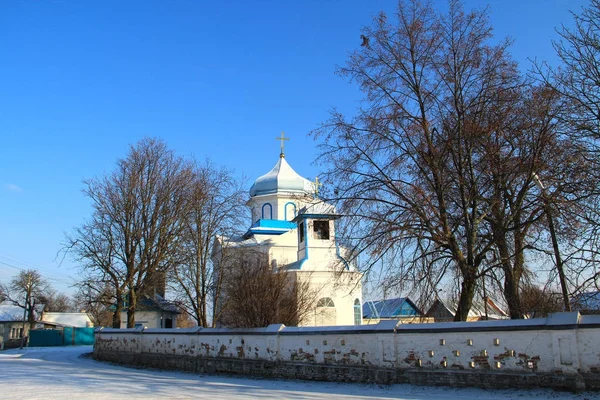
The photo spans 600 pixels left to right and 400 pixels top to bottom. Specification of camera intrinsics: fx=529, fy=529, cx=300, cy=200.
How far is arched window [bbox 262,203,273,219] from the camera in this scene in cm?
3897

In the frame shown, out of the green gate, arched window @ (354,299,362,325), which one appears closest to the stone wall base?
arched window @ (354,299,362,325)

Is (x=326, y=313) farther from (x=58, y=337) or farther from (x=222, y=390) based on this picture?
(x=58, y=337)

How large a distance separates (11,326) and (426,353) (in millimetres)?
45675

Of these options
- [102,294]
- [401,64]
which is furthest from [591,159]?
[102,294]

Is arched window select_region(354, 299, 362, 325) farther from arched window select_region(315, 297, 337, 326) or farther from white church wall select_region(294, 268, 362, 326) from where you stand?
arched window select_region(315, 297, 337, 326)

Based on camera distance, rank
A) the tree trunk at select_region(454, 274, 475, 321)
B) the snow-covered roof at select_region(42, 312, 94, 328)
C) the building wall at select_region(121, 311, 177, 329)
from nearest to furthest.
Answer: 1. the tree trunk at select_region(454, 274, 475, 321)
2. the building wall at select_region(121, 311, 177, 329)
3. the snow-covered roof at select_region(42, 312, 94, 328)

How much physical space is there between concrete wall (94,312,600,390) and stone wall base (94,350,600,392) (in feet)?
0.06

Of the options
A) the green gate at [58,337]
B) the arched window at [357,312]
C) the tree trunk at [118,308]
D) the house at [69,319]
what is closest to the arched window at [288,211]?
the arched window at [357,312]

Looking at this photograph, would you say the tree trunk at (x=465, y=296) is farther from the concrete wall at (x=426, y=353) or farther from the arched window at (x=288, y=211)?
the arched window at (x=288, y=211)

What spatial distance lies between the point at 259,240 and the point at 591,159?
85.1 feet

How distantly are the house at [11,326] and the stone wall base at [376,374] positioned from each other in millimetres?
32495

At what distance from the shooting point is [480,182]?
560 inches

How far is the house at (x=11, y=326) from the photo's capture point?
45656 mm

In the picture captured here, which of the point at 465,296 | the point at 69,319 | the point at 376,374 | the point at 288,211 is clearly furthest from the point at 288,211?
the point at 69,319
